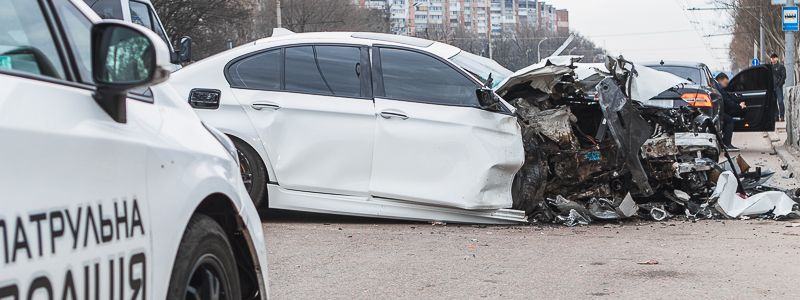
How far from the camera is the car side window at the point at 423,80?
8.37m

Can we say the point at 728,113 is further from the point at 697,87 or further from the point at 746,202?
the point at 746,202

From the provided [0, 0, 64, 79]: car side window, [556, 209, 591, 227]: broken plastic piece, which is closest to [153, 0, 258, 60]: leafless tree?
[556, 209, 591, 227]: broken plastic piece

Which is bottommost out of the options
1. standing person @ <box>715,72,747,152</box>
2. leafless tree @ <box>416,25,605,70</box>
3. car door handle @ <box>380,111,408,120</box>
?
leafless tree @ <box>416,25,605,70</box>

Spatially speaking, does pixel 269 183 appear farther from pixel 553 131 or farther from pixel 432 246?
pixel 553 131

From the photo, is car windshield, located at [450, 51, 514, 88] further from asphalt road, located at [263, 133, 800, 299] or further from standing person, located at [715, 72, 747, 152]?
standing person, located at [715, 72, 747, 152]

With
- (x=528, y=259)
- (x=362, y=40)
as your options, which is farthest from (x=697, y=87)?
(x=528, y=259)

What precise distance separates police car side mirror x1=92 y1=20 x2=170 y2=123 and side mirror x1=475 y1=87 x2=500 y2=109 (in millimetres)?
5623

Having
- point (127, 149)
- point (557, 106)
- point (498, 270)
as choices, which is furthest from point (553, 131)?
point (127, 149)

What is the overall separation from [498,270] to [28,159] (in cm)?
475

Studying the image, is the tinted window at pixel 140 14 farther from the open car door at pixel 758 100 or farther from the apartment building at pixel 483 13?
the apartment building at pixel 483 13

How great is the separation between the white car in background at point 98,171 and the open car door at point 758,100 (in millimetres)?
15485

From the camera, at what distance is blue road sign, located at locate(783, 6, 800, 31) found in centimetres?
2127

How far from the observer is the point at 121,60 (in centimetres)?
270

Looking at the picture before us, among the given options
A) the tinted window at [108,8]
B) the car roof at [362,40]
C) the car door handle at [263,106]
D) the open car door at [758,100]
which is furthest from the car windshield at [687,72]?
the car door handle at [263,106]
